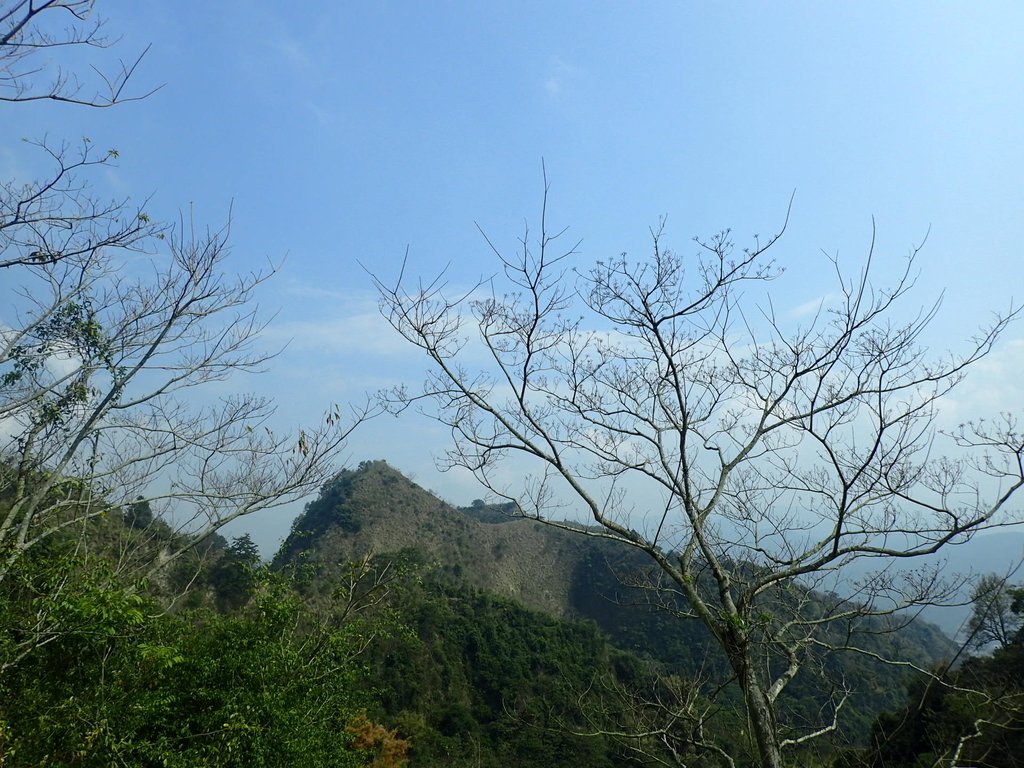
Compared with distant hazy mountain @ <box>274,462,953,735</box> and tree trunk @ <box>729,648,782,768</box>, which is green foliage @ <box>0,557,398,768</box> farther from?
distant hazy mountain @ <box>274,462,953,735</box>

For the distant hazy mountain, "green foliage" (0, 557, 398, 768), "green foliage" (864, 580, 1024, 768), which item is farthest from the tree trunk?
the distant hazy mountain

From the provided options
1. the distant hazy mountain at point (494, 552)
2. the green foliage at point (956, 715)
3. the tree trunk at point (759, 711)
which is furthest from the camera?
the distant hazy mountain at point (494, 552)

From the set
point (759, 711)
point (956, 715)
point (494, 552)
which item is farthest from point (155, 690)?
point (494, 552)

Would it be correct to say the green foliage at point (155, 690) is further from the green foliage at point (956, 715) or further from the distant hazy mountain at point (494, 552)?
the distant hazy mountain at point (494, 552)

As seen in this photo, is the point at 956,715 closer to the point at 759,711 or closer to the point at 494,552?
the point at 759,711

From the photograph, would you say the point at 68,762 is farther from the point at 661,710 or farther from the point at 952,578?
the point at 952,578

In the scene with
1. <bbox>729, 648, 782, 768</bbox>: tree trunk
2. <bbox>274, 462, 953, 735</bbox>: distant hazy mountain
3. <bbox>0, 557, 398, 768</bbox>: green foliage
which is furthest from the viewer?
<bbox>274, 462, 953, 735</bbox>: distant hazy mountain

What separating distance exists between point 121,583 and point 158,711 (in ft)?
4.53

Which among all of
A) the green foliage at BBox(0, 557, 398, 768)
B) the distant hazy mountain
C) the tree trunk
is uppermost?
the distant hazy mountain

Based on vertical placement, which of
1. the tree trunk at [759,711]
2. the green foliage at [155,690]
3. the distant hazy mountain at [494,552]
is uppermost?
the distant hazy mountain at [494,552]

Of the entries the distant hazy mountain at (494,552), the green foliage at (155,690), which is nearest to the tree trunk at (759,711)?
the green foliage at (155,690)

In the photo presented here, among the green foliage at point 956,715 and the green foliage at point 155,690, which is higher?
the green foliage at point 956,715

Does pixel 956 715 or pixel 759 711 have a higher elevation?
pixel 956 715

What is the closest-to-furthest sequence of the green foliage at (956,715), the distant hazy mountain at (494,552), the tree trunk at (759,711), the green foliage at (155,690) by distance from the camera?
1. the tree trunk at (759,711)
2. the green foliage at (155,690)
3. the green foliage at (956,715)
4. the distant hazy mountain at (494,552)
